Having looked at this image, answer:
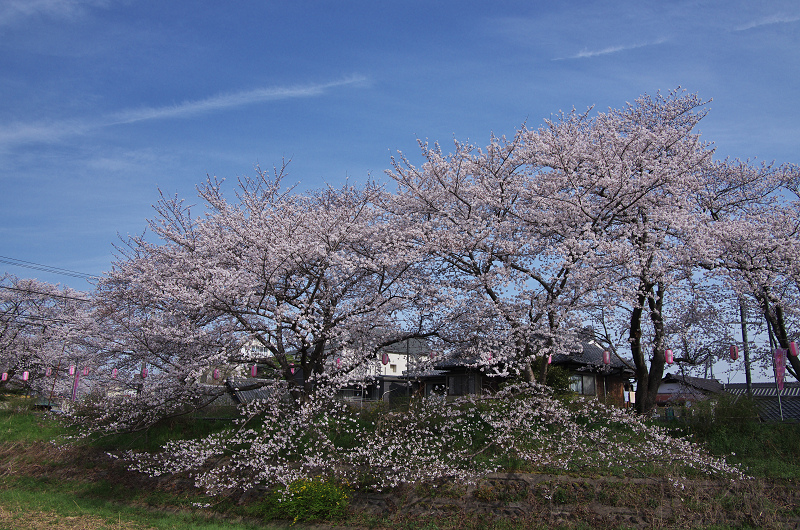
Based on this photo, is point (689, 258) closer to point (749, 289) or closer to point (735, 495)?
point (749, 289)

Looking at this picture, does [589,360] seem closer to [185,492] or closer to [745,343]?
[745,343]

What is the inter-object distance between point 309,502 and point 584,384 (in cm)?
1885

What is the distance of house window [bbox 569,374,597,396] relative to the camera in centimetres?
2548

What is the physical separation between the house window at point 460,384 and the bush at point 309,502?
1344 centimetres

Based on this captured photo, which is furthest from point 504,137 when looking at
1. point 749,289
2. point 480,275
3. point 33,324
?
point 33,324

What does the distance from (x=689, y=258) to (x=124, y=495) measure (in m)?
17.3

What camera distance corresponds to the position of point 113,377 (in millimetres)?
16938

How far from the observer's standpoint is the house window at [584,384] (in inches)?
1003

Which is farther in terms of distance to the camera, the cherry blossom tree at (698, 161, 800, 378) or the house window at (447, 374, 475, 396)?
the house window at (447, 374, 475, 396)

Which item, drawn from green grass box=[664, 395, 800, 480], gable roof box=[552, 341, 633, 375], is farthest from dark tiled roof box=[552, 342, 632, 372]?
green grass box=[664, 395, 800, 480]

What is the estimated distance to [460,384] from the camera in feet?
84.5

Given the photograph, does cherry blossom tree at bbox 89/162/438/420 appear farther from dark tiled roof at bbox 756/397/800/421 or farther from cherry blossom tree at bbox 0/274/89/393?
cherry blossom tree at bbox 0/274/89/393

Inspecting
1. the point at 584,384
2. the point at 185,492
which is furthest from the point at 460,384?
the point at 185,492

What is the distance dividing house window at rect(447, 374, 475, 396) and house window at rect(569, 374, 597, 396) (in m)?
5.12
